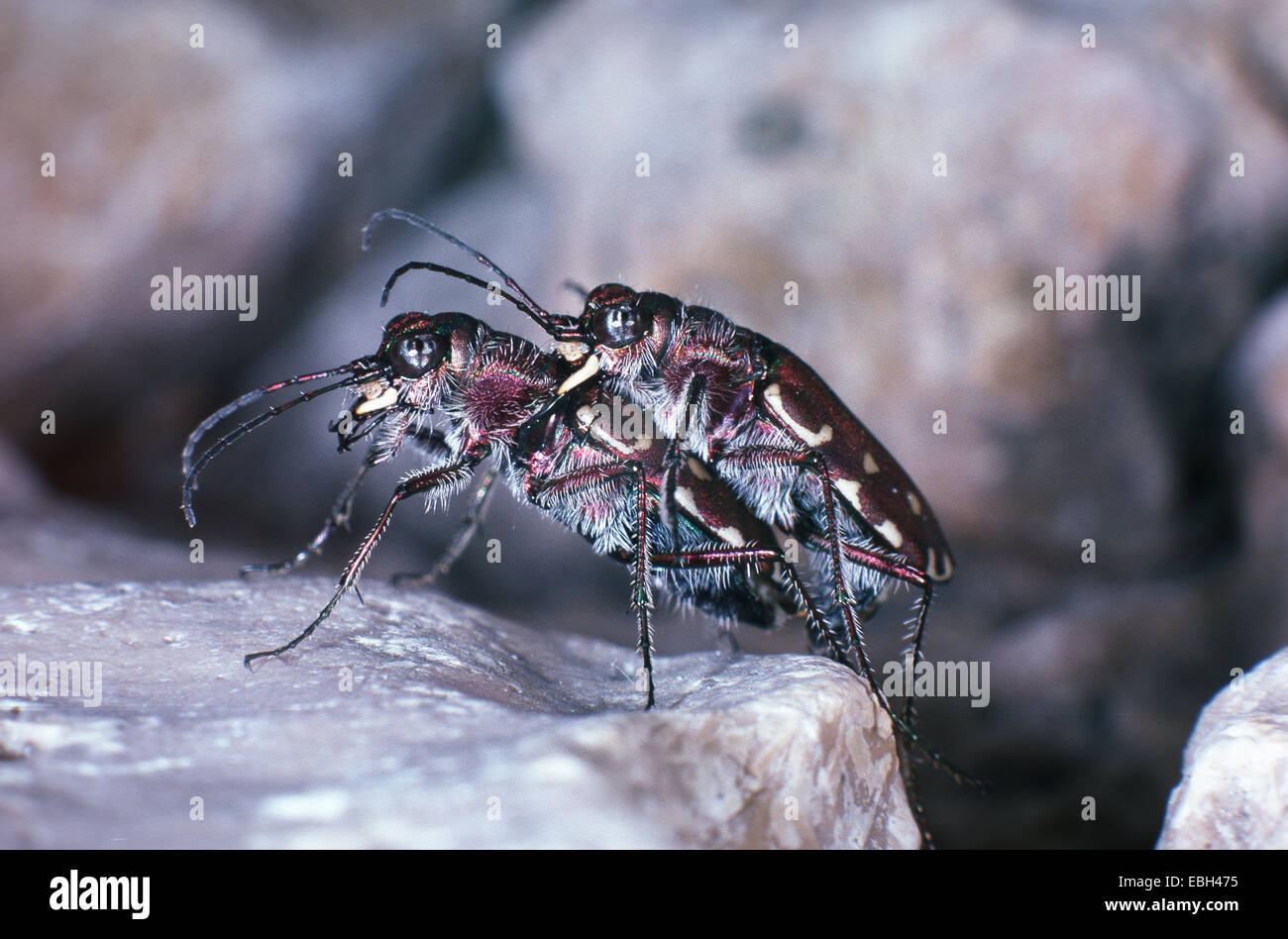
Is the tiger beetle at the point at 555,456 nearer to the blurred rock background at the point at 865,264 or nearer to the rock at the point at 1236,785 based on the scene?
the rock at the point at 1236,785

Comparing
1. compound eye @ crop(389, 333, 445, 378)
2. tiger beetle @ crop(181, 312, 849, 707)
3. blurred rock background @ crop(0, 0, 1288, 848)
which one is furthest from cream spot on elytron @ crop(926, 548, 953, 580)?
compound eye @ crop(389, 333, 445, 378)

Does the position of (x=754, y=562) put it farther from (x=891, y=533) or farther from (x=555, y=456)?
(x=555, y=456)

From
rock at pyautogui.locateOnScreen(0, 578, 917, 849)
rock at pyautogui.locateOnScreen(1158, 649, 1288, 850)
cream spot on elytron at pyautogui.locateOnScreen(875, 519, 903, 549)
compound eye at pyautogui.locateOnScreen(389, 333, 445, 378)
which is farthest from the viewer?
cream spot on elytron at pyautogui.locateOnScreen(875, 519, 903, 549)

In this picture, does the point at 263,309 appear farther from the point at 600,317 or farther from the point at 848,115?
the point at 600,317

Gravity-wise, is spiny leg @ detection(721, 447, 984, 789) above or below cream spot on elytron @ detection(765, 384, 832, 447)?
below

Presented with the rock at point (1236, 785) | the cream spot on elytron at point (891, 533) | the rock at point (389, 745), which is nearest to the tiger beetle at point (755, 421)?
the cream spot on elytron at point (891, 533)

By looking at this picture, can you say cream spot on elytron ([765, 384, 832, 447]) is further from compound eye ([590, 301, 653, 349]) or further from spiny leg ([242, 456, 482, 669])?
spiny leg ([242, 456, 482, 669])
